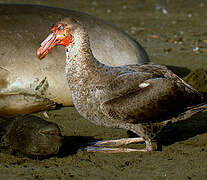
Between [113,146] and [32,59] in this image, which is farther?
[32,59]

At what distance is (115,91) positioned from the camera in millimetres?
3643

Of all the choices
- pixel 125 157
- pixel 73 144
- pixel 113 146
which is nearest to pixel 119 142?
pixel 113 146

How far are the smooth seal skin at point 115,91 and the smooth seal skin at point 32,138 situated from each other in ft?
1.12

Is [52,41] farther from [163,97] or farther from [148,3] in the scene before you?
[148,3]

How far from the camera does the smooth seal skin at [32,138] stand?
3.57 m

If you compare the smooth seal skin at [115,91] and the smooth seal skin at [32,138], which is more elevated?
the smooth seal skin at [115,91]

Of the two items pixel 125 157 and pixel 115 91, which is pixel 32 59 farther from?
pixel 125 157

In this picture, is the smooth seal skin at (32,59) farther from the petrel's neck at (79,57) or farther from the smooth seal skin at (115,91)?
the petrel's neck at (79,57)

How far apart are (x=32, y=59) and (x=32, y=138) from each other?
1.67m

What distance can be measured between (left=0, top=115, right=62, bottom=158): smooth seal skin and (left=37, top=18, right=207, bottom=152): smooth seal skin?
34 centimetres

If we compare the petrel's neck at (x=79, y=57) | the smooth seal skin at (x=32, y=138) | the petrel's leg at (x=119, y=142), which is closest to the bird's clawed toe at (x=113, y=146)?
the petrel's leg at (x=119, y=142)

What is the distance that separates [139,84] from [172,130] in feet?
3.48

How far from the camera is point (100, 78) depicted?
370cm

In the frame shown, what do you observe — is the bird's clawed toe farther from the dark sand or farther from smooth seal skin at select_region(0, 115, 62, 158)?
smooth seal skin at select_region(0, 115, 62, 158)
